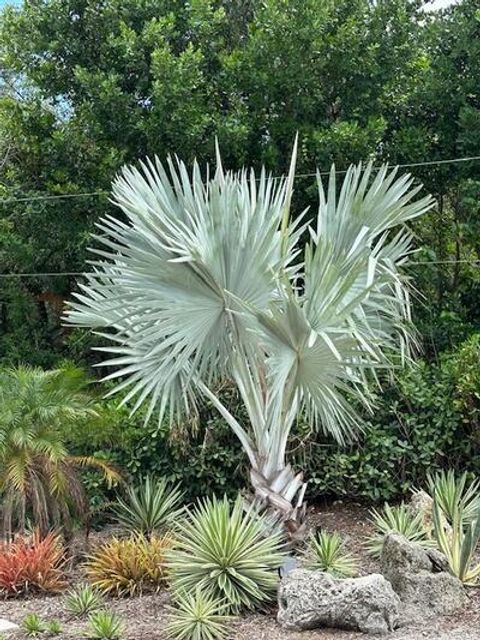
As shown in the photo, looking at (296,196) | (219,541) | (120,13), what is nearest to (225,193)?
(219,541)

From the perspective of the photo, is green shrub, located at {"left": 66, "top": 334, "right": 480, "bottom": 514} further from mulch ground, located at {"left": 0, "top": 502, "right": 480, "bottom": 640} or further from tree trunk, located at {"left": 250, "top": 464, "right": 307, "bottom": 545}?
tree trunk, located at {"left": 250, "top": 464, "right": 307, "bottom": 545}

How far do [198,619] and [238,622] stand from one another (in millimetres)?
512

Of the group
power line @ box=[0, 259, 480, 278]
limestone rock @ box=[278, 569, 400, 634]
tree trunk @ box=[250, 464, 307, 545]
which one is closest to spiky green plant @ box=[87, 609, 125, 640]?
limestone rock @ box=[278, 569, 400, 634]

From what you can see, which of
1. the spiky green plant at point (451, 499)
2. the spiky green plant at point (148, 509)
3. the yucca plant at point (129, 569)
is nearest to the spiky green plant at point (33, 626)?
the yucca plant at point (129, 569)

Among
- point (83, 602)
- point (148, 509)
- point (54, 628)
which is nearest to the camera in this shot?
point (54, 628)

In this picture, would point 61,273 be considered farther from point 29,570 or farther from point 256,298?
point 256,298

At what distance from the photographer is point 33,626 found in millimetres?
5980

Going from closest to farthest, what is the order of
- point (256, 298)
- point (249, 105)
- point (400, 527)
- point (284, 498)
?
point (256, 298), point (284, 498), point (400, 527), point (249, 105)

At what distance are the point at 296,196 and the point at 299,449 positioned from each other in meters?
4.07

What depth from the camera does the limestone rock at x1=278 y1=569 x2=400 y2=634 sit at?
18.5 feet

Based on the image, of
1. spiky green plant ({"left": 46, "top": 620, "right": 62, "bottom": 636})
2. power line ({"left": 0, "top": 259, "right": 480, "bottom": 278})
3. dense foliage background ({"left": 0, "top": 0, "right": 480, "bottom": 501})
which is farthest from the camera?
power line ({"left": 0, "top": 259, "right": 480, "bottom": 278})

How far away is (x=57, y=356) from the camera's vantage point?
12.9 metres

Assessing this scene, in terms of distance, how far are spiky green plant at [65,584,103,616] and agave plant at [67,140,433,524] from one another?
1601 mm

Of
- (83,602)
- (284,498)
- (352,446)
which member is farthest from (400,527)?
(83,602)
